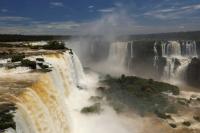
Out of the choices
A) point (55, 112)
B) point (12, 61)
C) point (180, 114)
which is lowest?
point (180, 114)

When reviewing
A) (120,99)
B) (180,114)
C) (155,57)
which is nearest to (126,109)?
(120,99)

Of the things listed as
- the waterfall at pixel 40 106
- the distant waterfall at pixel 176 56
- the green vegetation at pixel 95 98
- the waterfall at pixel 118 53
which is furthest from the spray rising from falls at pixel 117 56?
the waterfall at pixel 40 106

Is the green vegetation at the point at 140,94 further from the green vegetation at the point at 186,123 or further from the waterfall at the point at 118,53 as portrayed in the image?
the waterfall at the point at 118,53

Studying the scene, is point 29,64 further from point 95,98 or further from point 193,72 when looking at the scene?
point 193,72

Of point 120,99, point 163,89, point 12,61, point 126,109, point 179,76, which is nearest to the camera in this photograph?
point 12,61

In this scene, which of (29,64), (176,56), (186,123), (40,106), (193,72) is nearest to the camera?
(40,106)

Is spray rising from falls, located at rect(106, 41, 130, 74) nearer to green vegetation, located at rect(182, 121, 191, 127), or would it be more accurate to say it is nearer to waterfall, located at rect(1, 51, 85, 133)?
green vegetation, located at rect(182, 121, 191, 127)

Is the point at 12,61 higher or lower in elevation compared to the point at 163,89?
higher

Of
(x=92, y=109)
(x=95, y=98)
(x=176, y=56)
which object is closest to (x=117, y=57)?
(x=176, y=56)

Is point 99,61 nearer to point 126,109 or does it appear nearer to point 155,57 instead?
point 155,57
